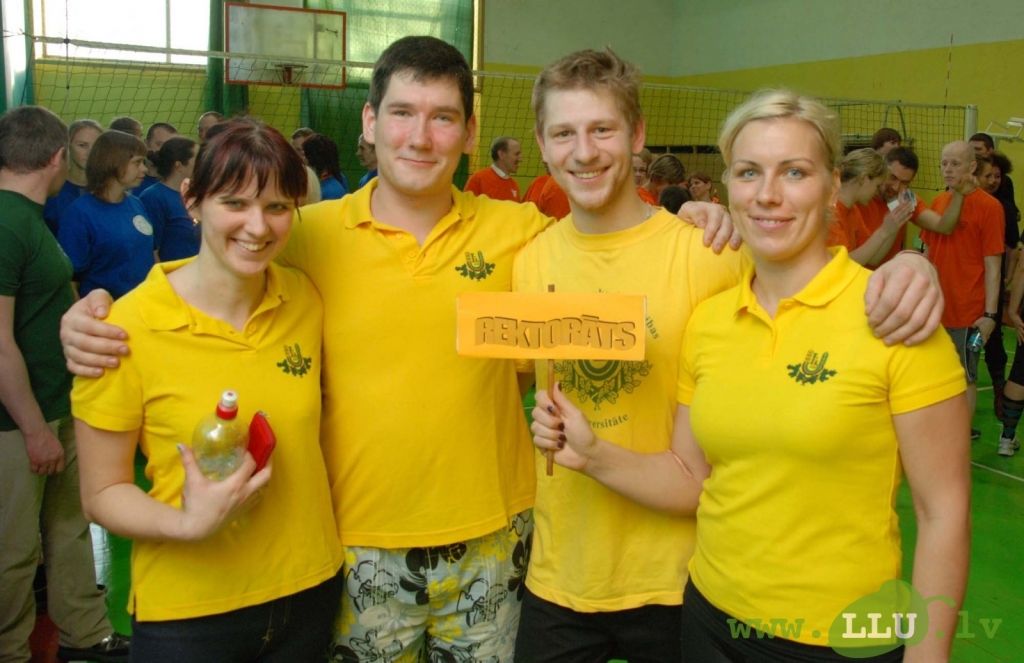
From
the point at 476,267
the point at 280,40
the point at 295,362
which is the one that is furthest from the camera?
the point at 280,40

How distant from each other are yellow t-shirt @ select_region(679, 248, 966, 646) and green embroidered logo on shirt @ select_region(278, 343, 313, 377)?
2.91ft

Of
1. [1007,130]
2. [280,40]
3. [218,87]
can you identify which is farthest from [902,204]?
[218,87]

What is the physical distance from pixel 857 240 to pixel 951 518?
193 inches

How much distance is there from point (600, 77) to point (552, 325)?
2.19 feet

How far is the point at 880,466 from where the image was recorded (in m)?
1.68

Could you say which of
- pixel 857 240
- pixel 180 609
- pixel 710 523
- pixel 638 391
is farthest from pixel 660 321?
pixel 857 240

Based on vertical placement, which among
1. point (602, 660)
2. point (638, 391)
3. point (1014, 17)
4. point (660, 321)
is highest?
point (1014, 17)

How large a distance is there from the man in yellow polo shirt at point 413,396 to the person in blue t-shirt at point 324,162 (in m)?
5.01

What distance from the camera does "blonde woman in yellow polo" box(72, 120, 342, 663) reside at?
1.79 metres

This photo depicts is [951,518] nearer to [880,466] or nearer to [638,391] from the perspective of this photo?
[880,466]

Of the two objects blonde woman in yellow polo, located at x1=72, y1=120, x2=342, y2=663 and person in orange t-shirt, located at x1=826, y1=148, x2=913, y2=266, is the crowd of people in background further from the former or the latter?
person in orange t-shirt, located at x1=826, y1=148, x2=913, y2=266

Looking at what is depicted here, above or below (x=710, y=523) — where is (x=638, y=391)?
above

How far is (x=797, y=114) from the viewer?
5.92 feet

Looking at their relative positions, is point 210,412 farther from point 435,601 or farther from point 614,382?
point 614,382
